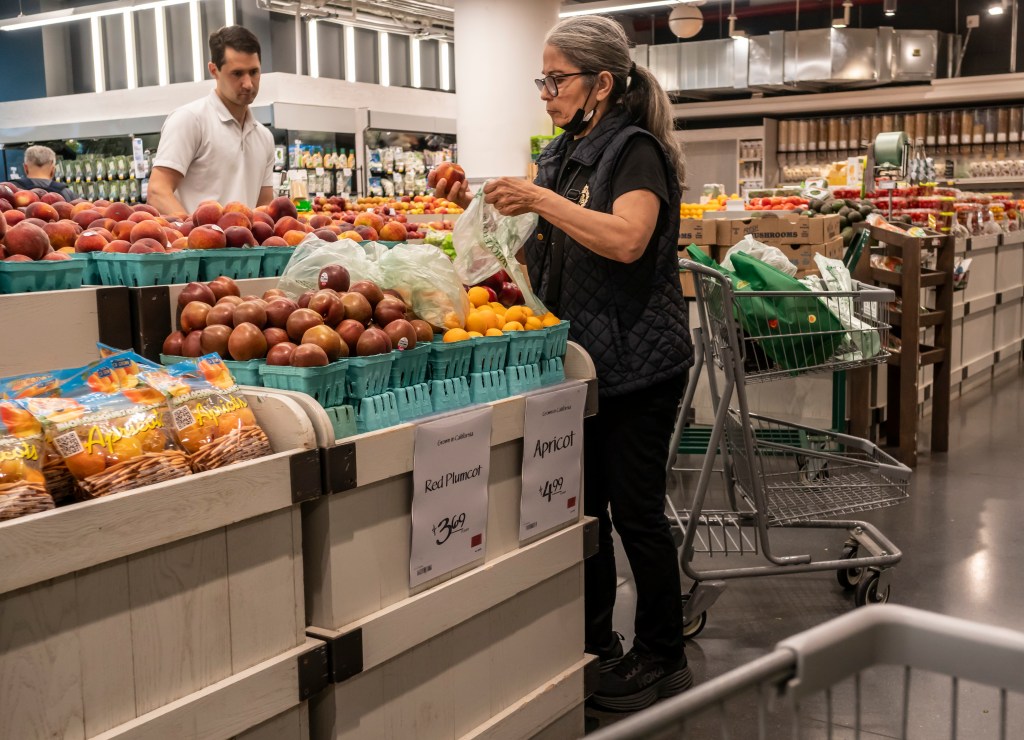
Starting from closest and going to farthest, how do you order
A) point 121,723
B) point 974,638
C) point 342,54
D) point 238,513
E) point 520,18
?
point 974,638
point 121,723
point 238,513
point 520,18
point 342,54

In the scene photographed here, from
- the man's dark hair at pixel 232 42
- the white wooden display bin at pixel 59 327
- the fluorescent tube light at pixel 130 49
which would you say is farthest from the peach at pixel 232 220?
the fluorescent tube light at pixel 130 49

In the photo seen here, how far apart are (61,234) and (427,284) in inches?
35.2

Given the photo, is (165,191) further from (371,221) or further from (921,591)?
(921,591)

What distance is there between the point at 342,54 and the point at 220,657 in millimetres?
12525

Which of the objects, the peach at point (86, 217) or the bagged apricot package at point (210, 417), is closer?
the bagged apricot package at point (210, 417)

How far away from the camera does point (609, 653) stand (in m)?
2.98

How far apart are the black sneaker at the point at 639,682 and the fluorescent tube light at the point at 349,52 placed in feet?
38.2

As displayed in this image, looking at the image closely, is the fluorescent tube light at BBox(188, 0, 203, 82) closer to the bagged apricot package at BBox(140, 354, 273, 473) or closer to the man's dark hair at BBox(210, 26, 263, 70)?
the man's dark hair at BBox(210, 26, 263, 70)

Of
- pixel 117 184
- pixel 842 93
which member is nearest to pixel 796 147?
pixel 842 93

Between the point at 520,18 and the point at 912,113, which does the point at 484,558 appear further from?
the point at 912,113

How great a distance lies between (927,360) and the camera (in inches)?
227

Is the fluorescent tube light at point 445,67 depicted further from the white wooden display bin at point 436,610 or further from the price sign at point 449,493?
the price sign at point 449,493

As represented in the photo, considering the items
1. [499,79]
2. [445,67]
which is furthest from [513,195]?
[445,67]

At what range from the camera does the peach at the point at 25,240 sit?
223 cm
